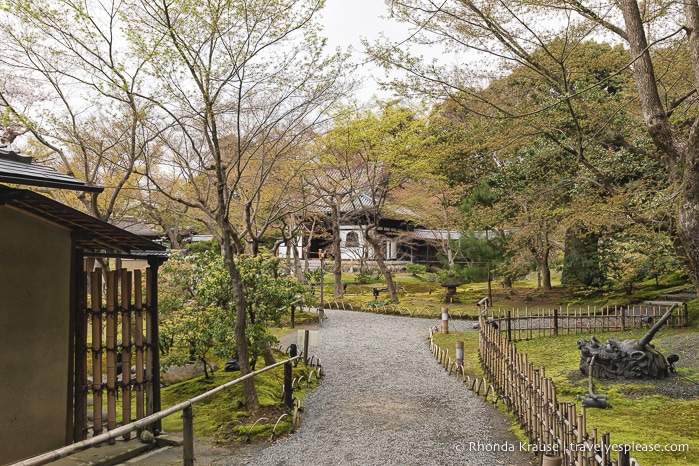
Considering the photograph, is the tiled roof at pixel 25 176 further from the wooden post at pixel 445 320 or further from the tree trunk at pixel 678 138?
the wooden post at pixel 445 320

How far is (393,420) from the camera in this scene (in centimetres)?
745

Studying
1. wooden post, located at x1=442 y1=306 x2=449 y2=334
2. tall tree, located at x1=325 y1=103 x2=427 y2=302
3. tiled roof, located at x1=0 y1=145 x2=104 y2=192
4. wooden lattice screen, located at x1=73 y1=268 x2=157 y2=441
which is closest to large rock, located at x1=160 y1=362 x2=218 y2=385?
wooden lattice screen, located at x1=73 y1=268 x2=157 y2=441

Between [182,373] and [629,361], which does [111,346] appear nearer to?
[182,373]

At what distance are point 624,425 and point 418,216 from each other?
66.8ft

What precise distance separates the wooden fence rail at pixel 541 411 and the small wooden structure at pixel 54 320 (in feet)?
15.2

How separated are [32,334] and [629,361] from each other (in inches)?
355

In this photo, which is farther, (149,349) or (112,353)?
(149,349)

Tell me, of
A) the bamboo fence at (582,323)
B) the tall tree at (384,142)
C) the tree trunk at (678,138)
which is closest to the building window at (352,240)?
the tall tree at (384,142)

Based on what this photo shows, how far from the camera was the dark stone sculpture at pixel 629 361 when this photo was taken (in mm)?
8625

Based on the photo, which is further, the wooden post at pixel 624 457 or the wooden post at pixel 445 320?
the wooden post at pixel 445 320

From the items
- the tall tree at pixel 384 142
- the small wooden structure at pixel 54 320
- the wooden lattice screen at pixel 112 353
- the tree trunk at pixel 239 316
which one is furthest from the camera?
the tall tree at pixel 384 142

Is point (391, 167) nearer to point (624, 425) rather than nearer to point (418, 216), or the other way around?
point (418, 216)

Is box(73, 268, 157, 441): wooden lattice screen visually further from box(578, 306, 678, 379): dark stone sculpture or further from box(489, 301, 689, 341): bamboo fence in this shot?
box(489, 301, 689, 341): bamboo fence

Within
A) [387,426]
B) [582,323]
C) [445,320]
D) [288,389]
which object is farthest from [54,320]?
[582,323]
